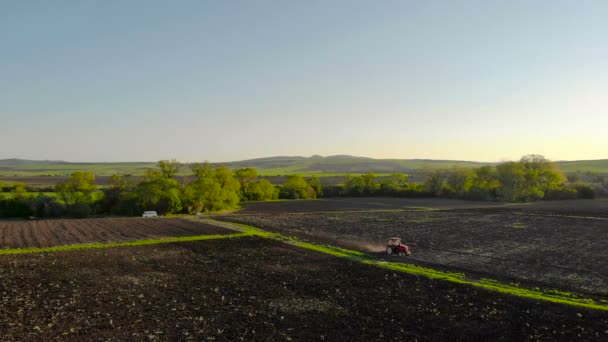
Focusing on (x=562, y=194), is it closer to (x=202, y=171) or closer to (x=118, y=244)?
(x=202, y=171)

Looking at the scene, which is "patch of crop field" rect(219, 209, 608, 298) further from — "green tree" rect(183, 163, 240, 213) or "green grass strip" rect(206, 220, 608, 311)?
"green tree" rect(183, 163, 240, 213)

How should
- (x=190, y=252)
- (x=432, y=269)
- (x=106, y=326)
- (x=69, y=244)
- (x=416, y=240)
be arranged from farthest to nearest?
1. (x=416, y=240)
2. (x=69, y=244)
3. (x=190, y=252)
4. (x=432, y=269)
5. (x=106, y=326)

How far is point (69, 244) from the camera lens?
39.2 meters

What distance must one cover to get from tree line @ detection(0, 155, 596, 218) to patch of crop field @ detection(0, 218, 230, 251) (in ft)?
42.9

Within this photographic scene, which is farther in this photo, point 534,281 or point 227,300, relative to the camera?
point 534,281

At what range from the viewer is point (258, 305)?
21.1 m

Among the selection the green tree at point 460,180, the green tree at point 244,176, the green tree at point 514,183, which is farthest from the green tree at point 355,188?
the green tree at point 514,183

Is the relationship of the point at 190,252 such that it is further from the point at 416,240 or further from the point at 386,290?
the point at 416,240

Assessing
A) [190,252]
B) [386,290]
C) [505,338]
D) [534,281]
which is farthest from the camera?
[190,252]

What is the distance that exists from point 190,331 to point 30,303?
977cm

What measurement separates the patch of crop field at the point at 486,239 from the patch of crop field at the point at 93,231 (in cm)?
879

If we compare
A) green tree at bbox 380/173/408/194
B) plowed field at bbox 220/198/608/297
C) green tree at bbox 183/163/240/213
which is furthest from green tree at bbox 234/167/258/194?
green tree at bbox 380/173/408/194

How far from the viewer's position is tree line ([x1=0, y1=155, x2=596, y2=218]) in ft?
228

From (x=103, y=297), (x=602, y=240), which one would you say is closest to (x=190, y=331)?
(x=103, y=297)
